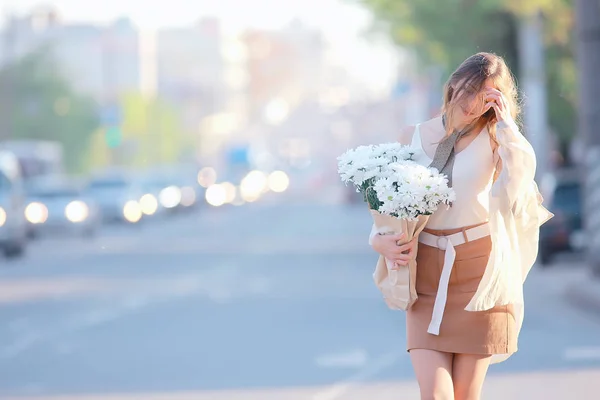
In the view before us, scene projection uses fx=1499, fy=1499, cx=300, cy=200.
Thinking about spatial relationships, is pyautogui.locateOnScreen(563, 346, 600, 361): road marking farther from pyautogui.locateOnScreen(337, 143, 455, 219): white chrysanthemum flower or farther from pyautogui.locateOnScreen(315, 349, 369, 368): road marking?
pyautogui.locateOnScreen(337, 143, 455, 219): white chrysanthemum flower

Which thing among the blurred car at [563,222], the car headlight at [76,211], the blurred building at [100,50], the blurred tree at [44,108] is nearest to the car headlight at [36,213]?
the car headlight at [76,211]

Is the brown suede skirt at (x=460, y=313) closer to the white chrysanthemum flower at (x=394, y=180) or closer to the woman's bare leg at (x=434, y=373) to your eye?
the woman's bare leg at (x=434, y=373)

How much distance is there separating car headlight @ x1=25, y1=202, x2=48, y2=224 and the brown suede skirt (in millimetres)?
34148

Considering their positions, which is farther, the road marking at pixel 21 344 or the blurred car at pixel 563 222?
the blurred car at pixel 563 222

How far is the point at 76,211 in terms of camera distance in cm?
3994

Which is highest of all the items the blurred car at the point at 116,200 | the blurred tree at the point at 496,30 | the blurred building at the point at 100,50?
the blurred building at the point at 100,50

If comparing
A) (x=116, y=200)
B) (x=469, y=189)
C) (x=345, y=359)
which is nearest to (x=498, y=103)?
(x=469, y=189)

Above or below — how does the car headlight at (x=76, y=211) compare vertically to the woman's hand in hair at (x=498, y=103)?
above

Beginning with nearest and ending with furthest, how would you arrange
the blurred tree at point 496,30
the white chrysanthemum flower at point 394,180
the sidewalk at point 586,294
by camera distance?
the white chrysanthemum flower at point 394,180 → the sidewalk at point 586,294 → the blurred tree at point 496,30

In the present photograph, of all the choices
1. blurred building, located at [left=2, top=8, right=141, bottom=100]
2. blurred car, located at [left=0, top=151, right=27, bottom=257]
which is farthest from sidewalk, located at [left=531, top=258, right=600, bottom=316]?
blurred building, located at [left=2, top=8, right=141, bottom=100]

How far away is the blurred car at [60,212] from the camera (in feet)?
129

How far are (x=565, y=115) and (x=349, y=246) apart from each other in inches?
294

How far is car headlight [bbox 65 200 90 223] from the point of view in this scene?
130ft

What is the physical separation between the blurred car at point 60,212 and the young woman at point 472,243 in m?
34.1
